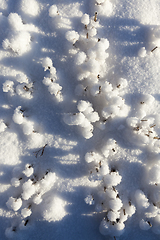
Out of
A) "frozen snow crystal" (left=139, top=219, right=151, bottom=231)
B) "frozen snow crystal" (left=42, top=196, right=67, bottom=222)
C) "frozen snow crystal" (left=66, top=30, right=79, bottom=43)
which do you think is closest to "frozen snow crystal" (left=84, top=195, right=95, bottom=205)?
"frozen snow crystal" (left=42, top=196, right=67, bottom=222)

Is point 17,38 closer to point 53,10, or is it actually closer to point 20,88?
point 53,10

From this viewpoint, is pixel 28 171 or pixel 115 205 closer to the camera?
pixel 115 205

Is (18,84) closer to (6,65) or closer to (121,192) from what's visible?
(6,65)

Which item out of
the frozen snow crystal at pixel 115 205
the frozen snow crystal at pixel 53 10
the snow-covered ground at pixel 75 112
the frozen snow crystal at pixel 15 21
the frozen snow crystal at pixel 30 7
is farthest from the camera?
the frozen snow crystal at pixel 30 7

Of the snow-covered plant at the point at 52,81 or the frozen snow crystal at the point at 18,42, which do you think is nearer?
the snow-covered plant at the point at 52,81

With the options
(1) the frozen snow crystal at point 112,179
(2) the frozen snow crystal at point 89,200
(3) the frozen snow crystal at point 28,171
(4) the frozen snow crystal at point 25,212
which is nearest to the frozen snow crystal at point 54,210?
(4) the frozen snow crystal at point 25,212

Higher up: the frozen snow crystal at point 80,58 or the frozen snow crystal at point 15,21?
the frozen snow crystal at point 15,21

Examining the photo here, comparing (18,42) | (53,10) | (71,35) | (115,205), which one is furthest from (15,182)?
(53,10)

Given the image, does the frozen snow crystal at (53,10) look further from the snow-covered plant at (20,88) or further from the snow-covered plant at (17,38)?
the snow-covered plant at (20,88)

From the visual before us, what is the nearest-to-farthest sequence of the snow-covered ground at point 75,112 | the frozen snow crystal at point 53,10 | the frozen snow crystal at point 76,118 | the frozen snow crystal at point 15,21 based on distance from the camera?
the frozen snow crystal at point 76,118
the frozen snow crystal at point 15,21
the frozen snow crystal at point 53,10
the snow-covered ground at point 75,112
